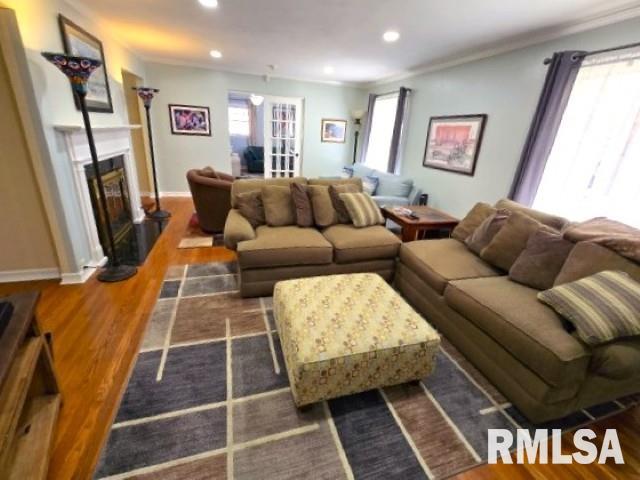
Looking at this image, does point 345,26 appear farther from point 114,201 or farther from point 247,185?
point 114,201

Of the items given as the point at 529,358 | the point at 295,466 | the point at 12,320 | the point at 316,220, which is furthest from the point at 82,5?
the point at 529,358

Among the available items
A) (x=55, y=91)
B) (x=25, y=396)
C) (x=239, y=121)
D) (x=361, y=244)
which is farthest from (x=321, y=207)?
(x=239, y=121)

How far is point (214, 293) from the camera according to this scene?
2502mm

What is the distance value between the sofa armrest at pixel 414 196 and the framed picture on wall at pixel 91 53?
410 cm

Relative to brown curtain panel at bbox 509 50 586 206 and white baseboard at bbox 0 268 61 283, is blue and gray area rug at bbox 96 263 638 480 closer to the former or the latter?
white baseboard at bbox 0 268 61 283

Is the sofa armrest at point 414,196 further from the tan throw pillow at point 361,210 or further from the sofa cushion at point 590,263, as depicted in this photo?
the sofa cushion at point 590,263

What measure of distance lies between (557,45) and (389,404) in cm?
337

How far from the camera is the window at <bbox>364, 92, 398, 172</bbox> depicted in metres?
5.34

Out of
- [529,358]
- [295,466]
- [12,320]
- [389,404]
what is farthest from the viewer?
[389,404]

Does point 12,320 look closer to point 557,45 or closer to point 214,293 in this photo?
point 214,293

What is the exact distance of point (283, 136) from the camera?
6.32 meters

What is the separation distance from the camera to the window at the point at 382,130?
5.34 meters

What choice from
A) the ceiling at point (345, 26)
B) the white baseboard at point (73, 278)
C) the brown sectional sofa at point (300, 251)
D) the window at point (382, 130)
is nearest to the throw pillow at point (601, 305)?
the brown sectional sofa at point (300, 251)

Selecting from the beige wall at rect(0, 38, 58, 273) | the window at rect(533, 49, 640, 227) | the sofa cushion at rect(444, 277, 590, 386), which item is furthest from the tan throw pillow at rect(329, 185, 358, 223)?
the beige wall at rect(0, 38, 58, 273)
